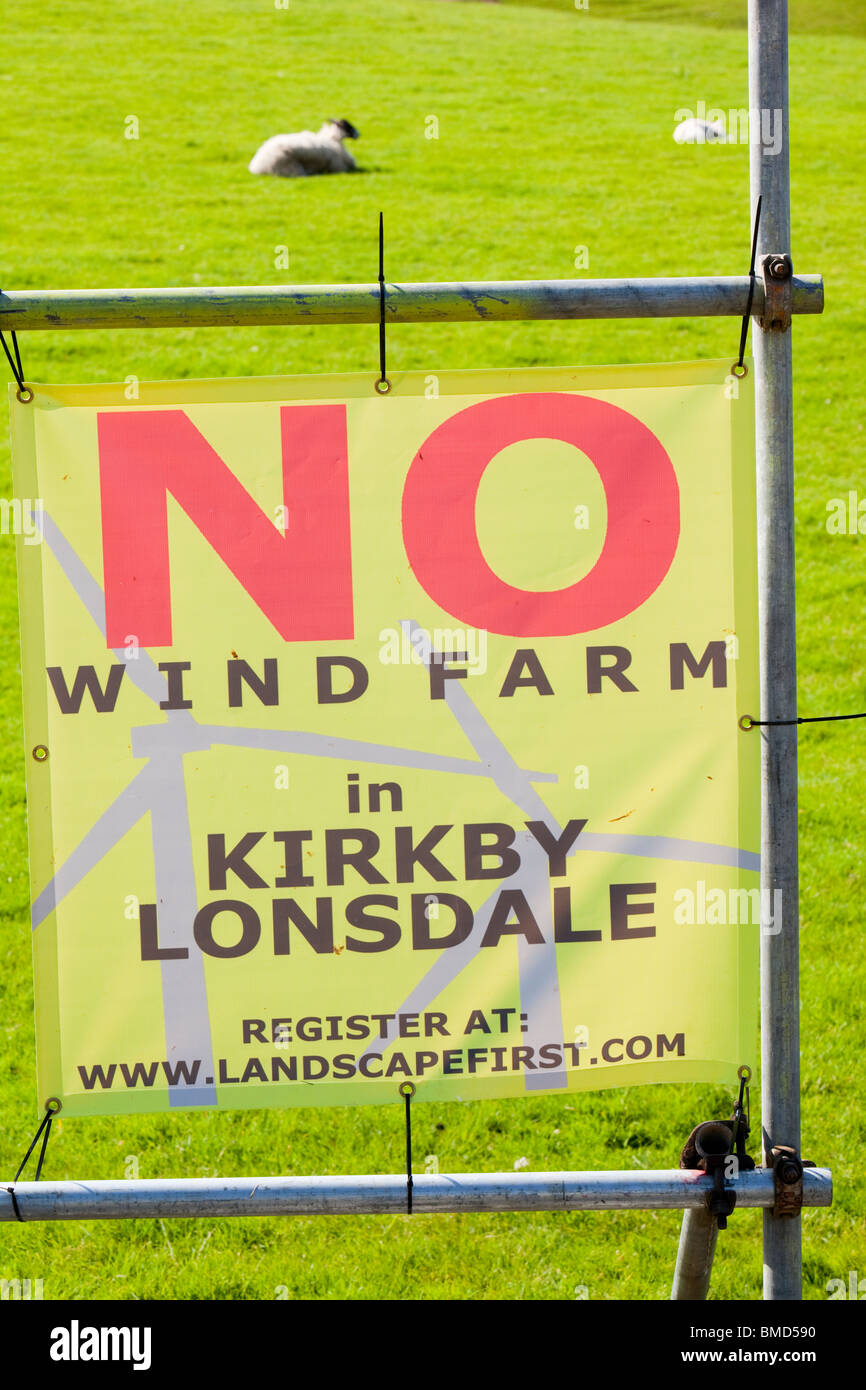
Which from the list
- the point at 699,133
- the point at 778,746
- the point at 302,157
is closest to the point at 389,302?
the point at 778,746

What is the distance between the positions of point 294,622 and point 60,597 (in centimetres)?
52

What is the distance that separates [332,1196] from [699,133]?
19.4 m

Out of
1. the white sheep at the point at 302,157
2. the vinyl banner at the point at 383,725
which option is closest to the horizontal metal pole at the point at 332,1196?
the vinyl banner at the point at 383,725

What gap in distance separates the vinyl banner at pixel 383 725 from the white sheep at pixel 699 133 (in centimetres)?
1829

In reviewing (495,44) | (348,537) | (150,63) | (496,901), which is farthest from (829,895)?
(495,44)

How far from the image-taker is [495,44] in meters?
25.8

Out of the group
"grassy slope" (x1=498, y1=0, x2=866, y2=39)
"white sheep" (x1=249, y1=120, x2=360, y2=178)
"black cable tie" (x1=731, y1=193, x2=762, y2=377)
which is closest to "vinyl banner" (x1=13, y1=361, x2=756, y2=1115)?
"black cable tie" (x1=731, y1=193, x2=762, y2=377)

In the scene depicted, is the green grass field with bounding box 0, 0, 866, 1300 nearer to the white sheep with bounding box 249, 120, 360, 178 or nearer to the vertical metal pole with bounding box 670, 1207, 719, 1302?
the white sheep with bounding box 249, 120, 360, 178

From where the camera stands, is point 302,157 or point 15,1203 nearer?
point 15,1203

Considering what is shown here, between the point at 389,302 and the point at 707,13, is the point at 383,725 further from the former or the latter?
the point at 707,13

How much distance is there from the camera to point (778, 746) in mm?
2939

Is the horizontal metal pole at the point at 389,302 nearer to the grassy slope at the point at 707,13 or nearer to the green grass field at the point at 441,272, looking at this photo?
the green grass field at the point at 441,272

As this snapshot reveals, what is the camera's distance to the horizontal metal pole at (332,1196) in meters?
2.81

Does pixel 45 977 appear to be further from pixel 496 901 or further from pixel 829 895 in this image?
pixel 829 895
